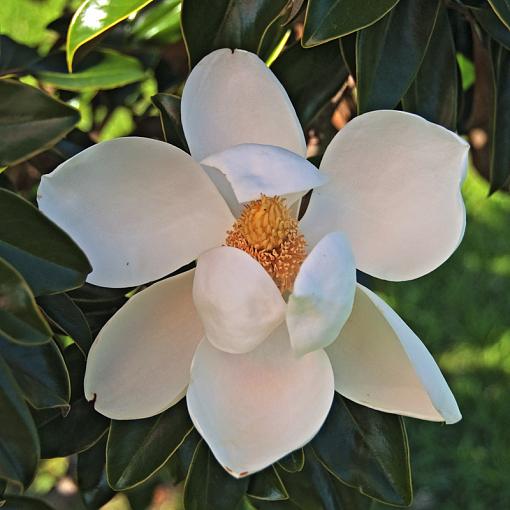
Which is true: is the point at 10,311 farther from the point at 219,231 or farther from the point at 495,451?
the point at 495,451

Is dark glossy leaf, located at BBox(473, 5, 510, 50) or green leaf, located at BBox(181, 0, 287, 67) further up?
green leaf, located at BBox(181, 0, 287, 67)

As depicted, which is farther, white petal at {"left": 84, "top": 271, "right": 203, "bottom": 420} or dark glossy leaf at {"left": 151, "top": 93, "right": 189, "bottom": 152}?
dark glossy leaf at {"left": 151, "top": 93, "right": 189, "bottom": 152}

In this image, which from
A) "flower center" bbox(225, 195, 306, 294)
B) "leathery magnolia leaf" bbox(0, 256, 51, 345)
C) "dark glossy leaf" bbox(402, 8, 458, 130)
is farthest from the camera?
"dark glossy leaf" bbox(402, 8, 458, 130)

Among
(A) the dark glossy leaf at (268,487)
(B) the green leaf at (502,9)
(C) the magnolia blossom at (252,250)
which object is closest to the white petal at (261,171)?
(C) the magnolia blossom at (252,250)

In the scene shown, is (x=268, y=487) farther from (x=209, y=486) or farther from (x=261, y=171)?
(x=261, y=171)

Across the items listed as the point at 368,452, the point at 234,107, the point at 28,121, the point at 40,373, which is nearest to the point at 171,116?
the point at 234,107

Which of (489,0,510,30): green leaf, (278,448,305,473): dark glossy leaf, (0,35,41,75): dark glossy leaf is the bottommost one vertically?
(278,448,305,473): dark glossy leaf

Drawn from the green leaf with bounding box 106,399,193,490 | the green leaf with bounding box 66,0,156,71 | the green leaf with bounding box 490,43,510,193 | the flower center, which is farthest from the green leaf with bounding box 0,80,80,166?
the green leaf with bounding box 490,43,510,193

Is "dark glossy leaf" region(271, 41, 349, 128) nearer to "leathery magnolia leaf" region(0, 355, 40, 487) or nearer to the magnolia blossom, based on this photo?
the magnolia blossom

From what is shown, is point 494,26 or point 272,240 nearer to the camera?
point 272,240
